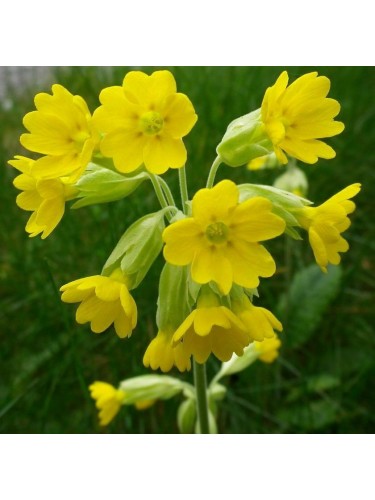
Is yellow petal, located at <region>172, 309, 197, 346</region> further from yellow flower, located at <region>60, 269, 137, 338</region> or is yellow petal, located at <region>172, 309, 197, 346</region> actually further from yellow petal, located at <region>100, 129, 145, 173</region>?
yellow petal, located at <region>100, 129, 145, 173</region>

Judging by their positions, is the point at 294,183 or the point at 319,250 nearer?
the point at 319,250

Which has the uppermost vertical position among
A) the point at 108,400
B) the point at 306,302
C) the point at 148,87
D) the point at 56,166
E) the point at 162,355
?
the point at 148,87

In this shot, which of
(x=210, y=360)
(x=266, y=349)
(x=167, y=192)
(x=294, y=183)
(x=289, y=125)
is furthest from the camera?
(x=294, y=183)

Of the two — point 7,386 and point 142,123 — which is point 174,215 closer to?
point 142,123

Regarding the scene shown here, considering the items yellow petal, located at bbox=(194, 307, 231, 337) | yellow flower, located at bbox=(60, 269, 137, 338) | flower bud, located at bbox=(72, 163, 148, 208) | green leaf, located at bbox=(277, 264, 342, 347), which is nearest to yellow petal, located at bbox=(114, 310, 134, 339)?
yellow flower, located at bbox=(60, 269, 137, 338)

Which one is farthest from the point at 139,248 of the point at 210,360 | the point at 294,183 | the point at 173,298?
the point at 294,183

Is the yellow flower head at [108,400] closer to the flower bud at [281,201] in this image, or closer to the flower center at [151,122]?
the flower bud at [281,201]

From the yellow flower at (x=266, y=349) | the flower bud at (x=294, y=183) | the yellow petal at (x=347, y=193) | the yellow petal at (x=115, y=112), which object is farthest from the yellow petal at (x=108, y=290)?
the flower bud at (x=294, y=183)

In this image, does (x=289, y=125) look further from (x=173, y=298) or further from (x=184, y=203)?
(x=173, y=298)
